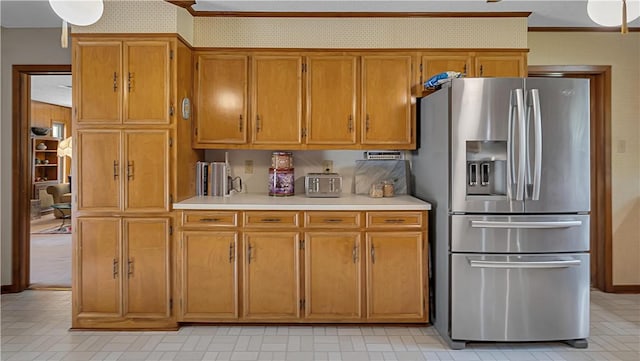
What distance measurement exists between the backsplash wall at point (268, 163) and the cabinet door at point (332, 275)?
85 cm

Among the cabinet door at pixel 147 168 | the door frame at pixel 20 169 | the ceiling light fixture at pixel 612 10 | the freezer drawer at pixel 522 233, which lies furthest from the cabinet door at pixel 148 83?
the ceiling light fixture at pixel 612 10

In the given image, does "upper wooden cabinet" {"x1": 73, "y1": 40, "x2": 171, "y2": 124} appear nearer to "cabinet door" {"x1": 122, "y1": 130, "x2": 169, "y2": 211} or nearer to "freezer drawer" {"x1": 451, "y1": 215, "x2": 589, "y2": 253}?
"cabinet door" {"x1": 122, "y1": 130, "x2": 169, "y2": 211}

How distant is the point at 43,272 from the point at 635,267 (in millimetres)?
5996

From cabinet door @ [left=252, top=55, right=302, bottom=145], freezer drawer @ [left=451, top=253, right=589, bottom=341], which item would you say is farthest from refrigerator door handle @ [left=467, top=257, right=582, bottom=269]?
cabinet door @ [left=252, top=55, right=302, bottom=145]

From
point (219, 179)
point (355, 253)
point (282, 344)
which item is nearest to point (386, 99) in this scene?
point (355, 253)

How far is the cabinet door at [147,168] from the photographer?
9.88 ft

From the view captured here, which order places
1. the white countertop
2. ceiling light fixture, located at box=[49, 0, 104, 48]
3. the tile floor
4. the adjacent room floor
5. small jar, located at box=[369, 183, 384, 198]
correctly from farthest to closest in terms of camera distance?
the adjacent room floor, small jar, located at box=[369, 183, 384, 198], the white countertop, the tile floor, ceiling light fixture, located at box=[49, 0, 104, 48]

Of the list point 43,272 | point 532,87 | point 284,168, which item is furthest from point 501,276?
point 43,272

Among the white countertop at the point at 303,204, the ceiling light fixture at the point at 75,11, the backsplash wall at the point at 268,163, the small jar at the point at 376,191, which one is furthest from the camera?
the backsplash wall at the point at 268,163

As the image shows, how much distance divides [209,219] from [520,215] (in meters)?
2.13

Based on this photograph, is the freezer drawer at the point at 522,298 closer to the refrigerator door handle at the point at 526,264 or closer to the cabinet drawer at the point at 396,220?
the refrigerator door handle at the point at 526,264

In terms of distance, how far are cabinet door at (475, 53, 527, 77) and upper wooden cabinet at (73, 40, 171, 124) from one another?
2.42 metres

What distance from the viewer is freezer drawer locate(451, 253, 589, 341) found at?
8.92 feet

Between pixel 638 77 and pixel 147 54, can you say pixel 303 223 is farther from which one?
pixel 638 77
